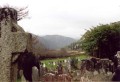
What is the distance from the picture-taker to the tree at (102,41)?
29156 millimetres

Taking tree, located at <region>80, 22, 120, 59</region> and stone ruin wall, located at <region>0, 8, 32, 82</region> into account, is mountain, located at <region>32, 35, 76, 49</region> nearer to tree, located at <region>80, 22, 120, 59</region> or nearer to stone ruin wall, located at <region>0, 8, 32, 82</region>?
tree, located at <region>80, 22, 120, 59</region>

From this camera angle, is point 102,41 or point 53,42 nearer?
point 102,41

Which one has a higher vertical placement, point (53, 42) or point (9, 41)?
point (53, 42)

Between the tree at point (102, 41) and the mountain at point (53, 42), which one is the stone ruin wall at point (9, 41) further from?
the mountain at point (53, 42)

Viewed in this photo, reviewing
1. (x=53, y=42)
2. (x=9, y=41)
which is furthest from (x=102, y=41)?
(x=53, y=42)

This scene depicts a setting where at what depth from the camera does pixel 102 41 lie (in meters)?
29.2


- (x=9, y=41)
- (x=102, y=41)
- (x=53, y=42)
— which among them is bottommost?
(x=9, y=41)

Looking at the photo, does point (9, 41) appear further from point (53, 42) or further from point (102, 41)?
point (53, 42)

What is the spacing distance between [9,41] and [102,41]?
22909mm

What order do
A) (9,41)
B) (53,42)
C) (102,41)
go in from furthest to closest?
(53,42), (102,41), (9,41)

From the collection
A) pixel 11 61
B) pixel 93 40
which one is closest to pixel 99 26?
pixel 93 40

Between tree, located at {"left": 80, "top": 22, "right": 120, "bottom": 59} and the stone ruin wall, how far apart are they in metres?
22.6

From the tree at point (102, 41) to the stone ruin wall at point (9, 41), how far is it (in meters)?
22.6

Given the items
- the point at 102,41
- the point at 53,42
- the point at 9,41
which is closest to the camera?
the point at 9,41
